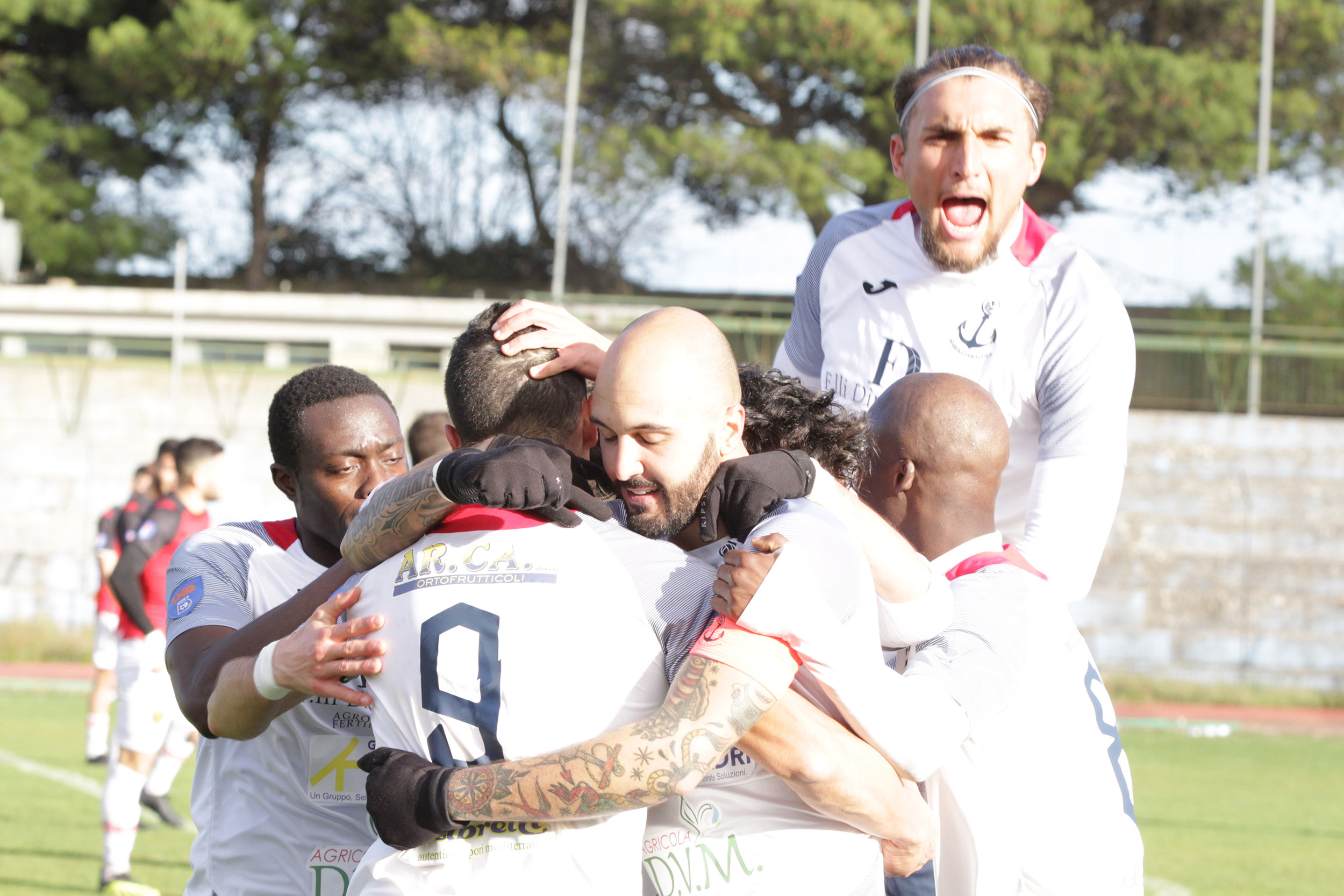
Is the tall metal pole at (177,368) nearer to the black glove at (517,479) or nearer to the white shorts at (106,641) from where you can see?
the white shorts at (106,641)

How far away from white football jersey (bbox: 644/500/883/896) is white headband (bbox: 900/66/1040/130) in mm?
1620

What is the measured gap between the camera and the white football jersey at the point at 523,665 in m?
2.21

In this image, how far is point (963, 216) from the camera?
3543 millimetres

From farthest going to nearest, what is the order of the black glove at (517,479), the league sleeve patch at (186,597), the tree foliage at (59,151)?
the tree foliage at (59,151) < the league sleeve patch at (186,597) < the black glove at (517,479)

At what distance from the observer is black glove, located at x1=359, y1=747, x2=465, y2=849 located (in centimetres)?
216

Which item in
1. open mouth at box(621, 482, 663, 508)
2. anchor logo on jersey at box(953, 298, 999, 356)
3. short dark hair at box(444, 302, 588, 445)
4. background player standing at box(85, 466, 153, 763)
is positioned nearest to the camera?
open mouth at box(621, 482, 663, 508)

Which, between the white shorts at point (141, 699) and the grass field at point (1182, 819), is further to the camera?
the white shorts at point (141, 699)

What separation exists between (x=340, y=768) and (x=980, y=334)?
2.05 m

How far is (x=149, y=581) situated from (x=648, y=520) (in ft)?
25.4

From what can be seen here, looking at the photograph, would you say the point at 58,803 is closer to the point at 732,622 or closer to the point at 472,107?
the point at 732,622

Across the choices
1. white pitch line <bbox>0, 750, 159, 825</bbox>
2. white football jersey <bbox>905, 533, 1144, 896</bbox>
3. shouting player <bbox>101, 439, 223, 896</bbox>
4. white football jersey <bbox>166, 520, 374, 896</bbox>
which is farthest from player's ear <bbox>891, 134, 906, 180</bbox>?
white pitch line <bbox>0, 750, 159, 825</bbox>

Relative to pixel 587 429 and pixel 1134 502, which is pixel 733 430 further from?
pixel 1134 502

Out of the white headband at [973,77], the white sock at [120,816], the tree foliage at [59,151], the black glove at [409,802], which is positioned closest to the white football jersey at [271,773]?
the black glove at [409,802]

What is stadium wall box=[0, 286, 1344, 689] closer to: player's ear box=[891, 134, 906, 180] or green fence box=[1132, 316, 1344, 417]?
green fence box=[1132, 316, 1344, 417]
